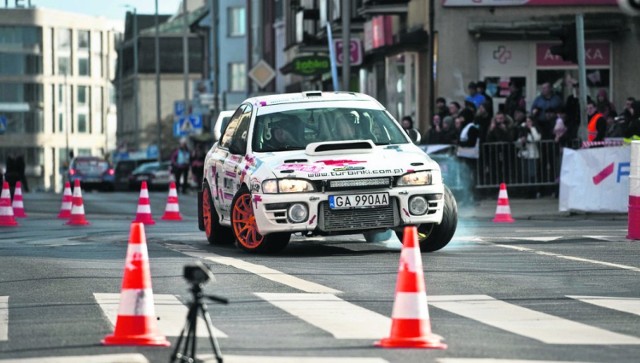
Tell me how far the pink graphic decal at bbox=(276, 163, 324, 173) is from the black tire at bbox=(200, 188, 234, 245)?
2.57m

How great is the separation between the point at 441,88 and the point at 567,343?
29.2 meters

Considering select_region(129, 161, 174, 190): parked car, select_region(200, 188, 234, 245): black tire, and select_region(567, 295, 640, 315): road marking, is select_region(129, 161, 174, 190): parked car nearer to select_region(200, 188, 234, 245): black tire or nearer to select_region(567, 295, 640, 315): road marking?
select_region(200, 188, 234, 245): black tire

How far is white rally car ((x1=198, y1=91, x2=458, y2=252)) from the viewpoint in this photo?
16594 mm

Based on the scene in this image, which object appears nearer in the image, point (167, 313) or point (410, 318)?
point (410, 318)

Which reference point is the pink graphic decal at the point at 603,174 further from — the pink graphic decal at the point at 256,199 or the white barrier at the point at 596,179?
the pink graphic decal at the point at 256,199

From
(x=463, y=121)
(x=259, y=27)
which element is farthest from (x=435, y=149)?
(x=259, y=27)

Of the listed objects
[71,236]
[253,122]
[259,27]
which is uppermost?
[259,27]

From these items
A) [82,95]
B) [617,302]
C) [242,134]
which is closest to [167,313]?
[617,302]

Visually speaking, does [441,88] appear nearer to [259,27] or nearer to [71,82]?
[259,27]

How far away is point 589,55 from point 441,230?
2239 centimetres

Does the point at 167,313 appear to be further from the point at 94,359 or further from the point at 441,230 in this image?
the point at 441,230

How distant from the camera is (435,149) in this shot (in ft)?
99.2

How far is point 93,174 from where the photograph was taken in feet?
236

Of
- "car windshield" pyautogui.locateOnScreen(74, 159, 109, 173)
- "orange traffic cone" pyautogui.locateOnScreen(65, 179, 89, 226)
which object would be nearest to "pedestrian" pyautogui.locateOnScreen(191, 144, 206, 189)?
"car windshield" pyautogui.locateOnScreen(74, 159, 109, 173)
